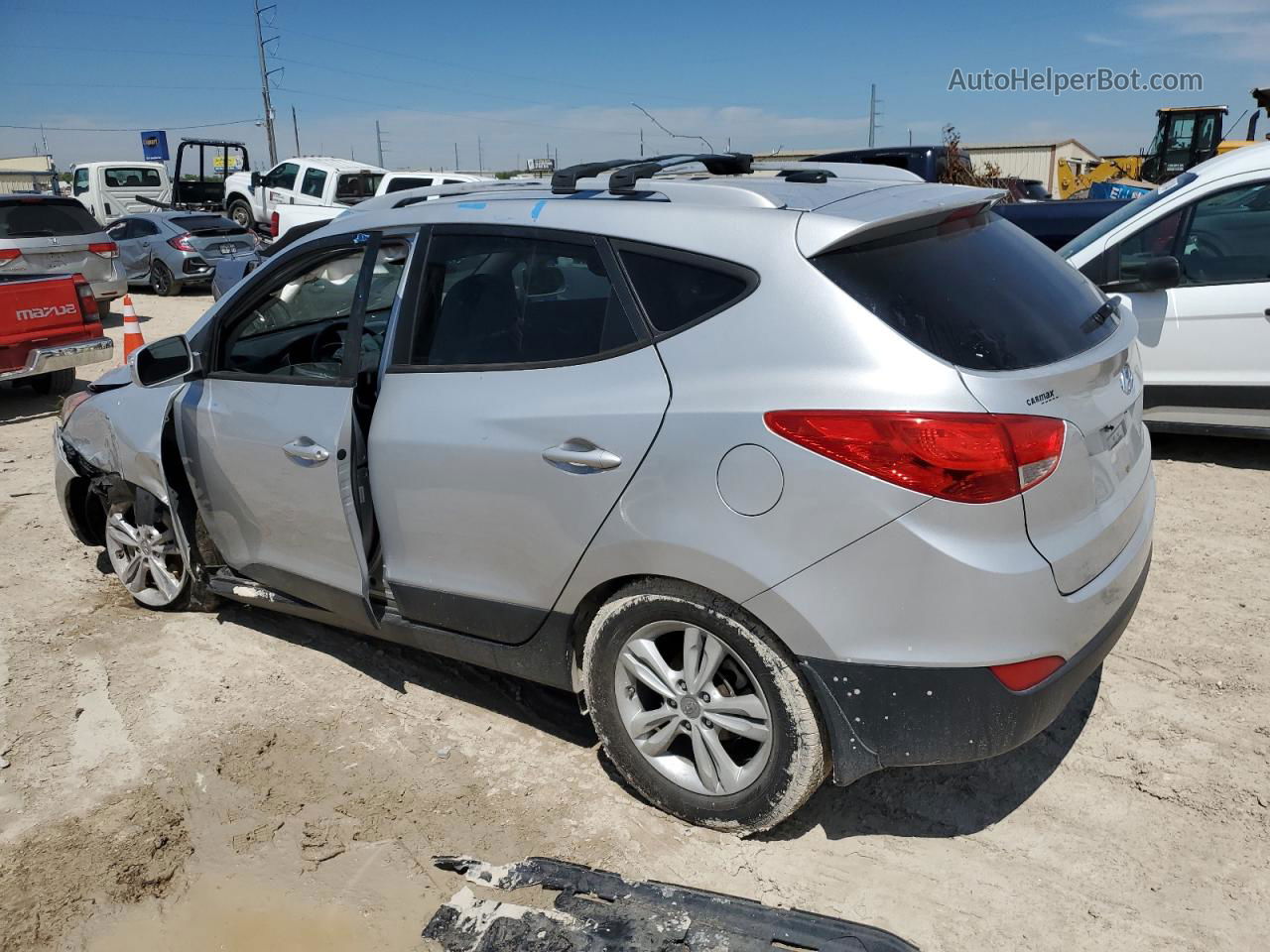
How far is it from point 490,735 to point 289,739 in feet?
2.36

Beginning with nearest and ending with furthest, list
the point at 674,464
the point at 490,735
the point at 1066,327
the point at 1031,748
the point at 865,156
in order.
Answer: the point at 674,464
the point at 1066,327
the point at 1031,748
the point at 490,735
the point at 865,156

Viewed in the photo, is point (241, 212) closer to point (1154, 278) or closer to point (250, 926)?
point (1154, 278)

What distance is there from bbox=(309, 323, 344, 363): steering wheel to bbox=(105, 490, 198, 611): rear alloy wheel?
1051mm

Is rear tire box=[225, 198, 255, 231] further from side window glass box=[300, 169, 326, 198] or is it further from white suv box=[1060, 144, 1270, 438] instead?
white suv box=[1060, 144, 1270, 438]

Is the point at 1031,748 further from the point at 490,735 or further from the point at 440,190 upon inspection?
the point at 440,190

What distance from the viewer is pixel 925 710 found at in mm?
2482

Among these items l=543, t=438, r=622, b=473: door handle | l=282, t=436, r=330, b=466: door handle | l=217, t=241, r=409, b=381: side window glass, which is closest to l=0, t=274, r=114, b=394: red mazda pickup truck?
l=217, t=241, r=409, b=381: side window glass

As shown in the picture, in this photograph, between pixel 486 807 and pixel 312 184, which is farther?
pixel 312 184

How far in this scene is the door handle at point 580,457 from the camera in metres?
2.72

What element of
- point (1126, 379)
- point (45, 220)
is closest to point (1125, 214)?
point (1126, 379)

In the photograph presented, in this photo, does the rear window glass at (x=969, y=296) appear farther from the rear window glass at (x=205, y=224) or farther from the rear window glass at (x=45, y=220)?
the rear window glass at (x=205, y=224)

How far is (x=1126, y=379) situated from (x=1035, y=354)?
518mm

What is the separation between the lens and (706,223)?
8.95ft

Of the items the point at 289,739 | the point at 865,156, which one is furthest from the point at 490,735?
the point at 865,156
